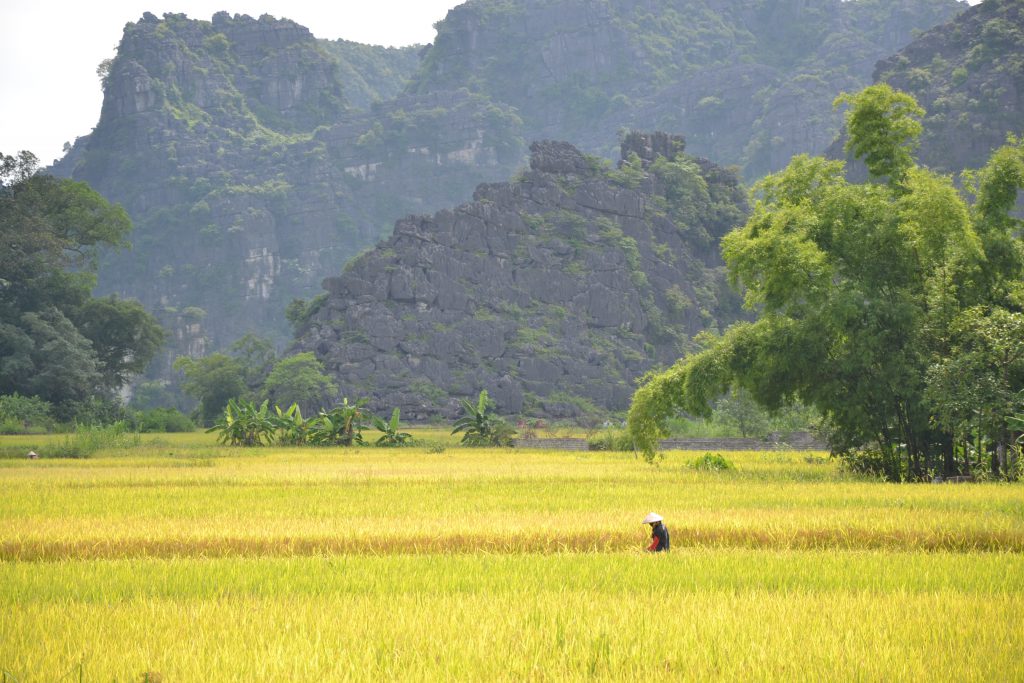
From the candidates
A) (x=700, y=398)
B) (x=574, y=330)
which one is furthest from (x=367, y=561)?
(x=574, y=330)

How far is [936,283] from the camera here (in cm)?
2267

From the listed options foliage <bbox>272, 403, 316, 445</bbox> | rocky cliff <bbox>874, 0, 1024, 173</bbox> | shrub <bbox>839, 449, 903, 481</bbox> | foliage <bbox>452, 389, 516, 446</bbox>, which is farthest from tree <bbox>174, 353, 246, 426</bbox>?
rocky cliff <bbox>874, 0, 1024, 173</bbox>

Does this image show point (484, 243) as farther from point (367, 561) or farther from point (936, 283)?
point (367, 561)

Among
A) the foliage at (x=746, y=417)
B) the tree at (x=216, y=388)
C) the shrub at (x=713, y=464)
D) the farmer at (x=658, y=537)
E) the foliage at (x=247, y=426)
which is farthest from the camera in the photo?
the tree at (x=216, y=388)

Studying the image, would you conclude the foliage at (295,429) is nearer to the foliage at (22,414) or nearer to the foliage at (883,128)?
the foliage at (22,414)

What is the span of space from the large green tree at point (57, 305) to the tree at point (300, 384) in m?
9.76

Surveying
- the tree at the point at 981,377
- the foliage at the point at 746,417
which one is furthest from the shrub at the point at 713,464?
the foliage at the point at 746,417

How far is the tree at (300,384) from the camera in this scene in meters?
79.5

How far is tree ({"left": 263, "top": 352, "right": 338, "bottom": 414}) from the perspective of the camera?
7950 centimetres

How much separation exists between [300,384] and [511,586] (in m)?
71.7

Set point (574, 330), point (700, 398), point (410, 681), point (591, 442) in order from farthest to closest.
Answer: point (574, 330), point (591, 442), point (700, 398), point (410, 681)

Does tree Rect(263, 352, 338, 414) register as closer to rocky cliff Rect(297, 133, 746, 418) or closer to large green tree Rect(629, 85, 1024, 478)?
rocky cliff Rect(297, 133, 746, 418)

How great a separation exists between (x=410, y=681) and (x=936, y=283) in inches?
767

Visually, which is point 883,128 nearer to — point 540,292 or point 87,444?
point 87,444
